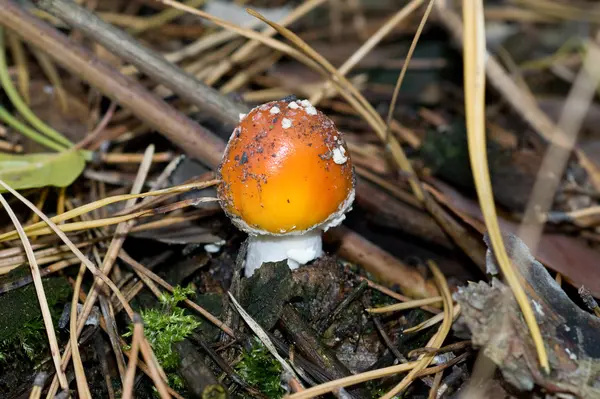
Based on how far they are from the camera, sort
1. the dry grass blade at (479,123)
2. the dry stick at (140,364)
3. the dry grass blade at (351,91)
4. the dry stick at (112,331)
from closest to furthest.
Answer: the dry grass blade at (479,123)
the dry stick at (140,364)
the dry stick at (112,331)
the dry grass blade at (351,91)

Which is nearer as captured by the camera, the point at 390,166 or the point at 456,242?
the point at 456,242

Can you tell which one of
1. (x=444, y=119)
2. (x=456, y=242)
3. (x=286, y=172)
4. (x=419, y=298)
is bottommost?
(x=419, y=298)

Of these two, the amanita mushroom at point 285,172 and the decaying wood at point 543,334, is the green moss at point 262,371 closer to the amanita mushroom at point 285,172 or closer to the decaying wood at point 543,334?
the amanita mushroom at point 285,172

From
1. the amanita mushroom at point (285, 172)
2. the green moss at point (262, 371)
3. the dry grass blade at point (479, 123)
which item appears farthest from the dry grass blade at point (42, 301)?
the dry grass blade at point (479, 123)

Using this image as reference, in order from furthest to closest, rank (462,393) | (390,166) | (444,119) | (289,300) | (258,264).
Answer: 1. (444,119)
2. (390,166)
3. (258,264)
4. (289,300)
5. (462,393)

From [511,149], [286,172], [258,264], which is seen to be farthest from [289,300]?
[511,149]

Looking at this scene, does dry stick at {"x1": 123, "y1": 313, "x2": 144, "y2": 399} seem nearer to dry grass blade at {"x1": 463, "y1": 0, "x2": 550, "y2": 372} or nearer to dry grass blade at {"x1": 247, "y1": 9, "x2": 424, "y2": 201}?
dry grass blade at {"x1": 463, "y1": 0, "x2": 550, "y2": 372}

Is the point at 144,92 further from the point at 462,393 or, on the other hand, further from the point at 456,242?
the point at 462,393
